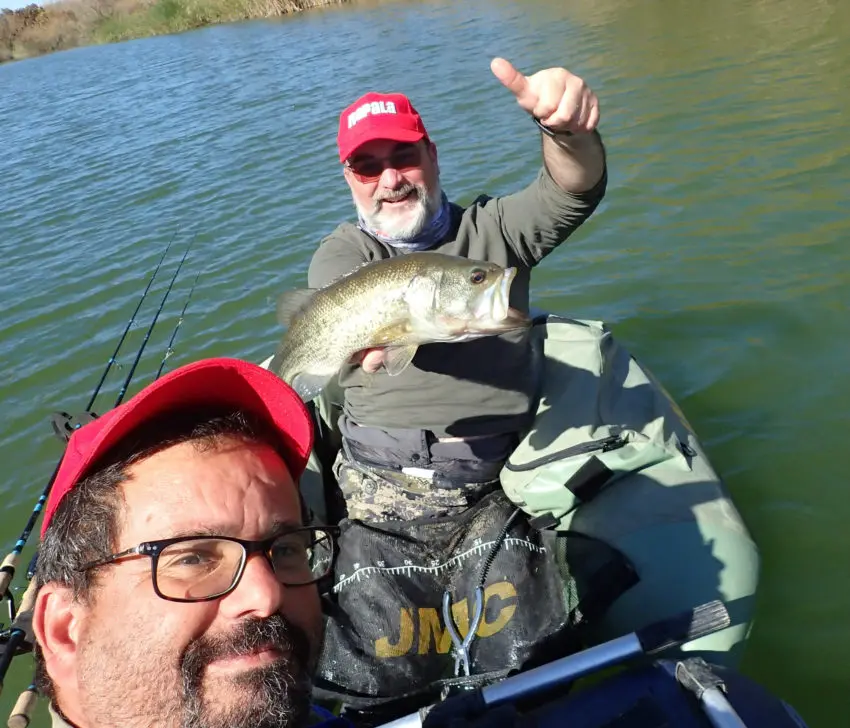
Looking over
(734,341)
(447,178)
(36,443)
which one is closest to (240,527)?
(734,341)

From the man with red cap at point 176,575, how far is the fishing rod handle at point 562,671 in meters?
0.50

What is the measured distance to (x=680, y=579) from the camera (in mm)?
3111

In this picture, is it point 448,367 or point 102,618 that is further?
point 448,367

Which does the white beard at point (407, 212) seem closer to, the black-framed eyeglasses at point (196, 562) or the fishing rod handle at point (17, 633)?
the black-framed eyeglasses at point (196, 562)

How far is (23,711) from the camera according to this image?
2381 millimetres

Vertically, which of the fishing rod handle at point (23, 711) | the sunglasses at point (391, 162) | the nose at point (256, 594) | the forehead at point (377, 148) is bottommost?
the fishing rod handle at point (23, 711)

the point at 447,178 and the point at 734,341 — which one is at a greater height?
the point at 447,178

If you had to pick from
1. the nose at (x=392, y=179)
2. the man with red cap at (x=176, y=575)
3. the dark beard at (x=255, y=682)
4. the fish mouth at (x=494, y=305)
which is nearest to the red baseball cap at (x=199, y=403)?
the man with red cap at (x=176, y=575)

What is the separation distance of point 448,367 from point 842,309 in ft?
12.7

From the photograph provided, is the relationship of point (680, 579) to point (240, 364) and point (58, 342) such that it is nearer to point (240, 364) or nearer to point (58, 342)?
point (240, 364)

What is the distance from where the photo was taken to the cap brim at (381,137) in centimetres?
340

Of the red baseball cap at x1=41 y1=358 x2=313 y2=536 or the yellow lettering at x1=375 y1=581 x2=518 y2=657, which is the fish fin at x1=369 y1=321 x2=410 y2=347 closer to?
the red baseball cap at x1=41 y1=358 x2=313 y2=536

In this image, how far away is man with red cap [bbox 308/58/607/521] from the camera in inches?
133

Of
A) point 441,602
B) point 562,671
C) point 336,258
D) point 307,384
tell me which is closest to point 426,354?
point 307,384
